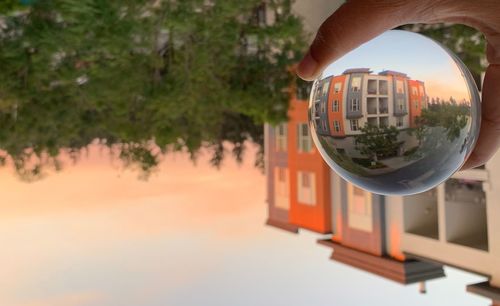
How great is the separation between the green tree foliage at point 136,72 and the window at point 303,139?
1930mm

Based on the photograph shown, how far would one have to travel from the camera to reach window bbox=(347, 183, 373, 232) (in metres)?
8.20

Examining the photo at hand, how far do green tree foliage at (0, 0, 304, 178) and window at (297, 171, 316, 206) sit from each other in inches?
87.6

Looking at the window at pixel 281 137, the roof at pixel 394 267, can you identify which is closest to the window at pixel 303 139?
the window at pixel 281 137

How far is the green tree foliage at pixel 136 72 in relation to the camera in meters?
5.47

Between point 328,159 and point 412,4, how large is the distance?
0.42 meters

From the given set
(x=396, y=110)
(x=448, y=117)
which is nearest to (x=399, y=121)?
(x=396, y=110)

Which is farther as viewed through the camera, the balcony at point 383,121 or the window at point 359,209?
the window at point 359,209

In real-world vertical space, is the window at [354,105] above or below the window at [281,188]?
above

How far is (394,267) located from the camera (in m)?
7.31

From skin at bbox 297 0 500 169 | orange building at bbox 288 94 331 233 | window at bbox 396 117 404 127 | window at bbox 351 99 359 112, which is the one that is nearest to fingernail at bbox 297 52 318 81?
skin at bbox 297 0 500 169

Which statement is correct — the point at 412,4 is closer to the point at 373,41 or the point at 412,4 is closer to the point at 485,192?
the point at 373,41

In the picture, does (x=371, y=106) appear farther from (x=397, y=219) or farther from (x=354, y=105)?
(x=397, y=219)

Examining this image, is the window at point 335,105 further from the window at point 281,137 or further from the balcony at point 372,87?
the window at point 281,137

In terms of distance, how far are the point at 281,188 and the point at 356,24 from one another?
31.6 feet
